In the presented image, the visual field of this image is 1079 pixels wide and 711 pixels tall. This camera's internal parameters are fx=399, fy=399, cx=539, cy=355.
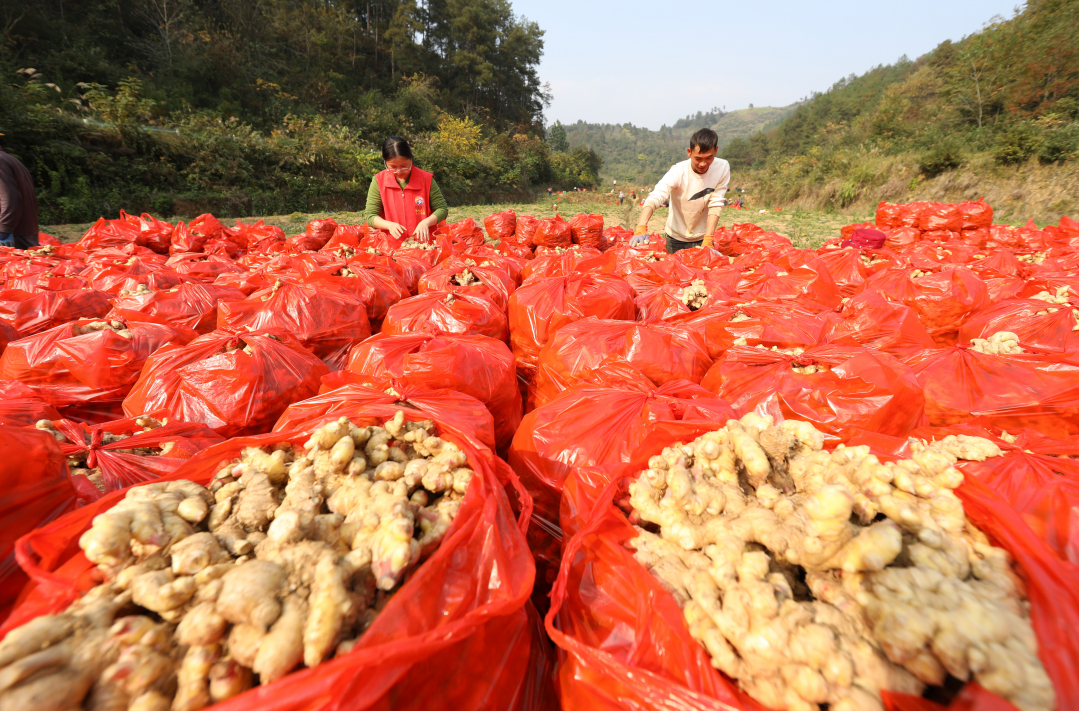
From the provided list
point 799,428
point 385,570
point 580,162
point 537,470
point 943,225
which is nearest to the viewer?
point 385,570

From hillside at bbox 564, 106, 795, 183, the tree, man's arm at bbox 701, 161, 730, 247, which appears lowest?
man's arm at bbox 701, 161, 730, 247

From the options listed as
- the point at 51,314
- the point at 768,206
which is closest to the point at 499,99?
the point at 768,206

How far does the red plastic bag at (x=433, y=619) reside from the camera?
0.59m

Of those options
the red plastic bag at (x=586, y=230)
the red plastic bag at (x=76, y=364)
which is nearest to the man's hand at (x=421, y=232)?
the red plastic bag at (x=586, y=230)

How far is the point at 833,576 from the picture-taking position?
30.2 inches

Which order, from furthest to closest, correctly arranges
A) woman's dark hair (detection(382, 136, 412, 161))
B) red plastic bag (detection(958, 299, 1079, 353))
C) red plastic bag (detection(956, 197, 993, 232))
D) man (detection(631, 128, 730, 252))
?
red plastic bag (detection(956, 197, 993, 232))
man (detection(631, 128, 730, 252))
woman's dark hair (detection(382, 136, 412, 161))
red plastic bag (detection(958, 299, 1079, 353))

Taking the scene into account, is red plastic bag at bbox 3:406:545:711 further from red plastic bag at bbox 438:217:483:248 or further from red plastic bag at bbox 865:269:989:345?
red plastic bag at bbox 438:217:483:248

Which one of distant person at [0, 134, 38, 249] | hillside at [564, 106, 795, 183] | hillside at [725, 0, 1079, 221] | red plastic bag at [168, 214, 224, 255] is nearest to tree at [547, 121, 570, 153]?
hillside at [564, 106, 795, 183]

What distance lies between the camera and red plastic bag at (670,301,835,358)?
1.92 metres

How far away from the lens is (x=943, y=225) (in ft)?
22.6

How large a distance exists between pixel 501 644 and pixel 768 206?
22.4m

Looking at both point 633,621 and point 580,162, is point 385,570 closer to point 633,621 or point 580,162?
point 633,621

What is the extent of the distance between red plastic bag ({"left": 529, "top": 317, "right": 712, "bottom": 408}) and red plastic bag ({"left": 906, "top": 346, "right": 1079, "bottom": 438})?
3.01 ft

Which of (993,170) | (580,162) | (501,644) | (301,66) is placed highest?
(301,66)
